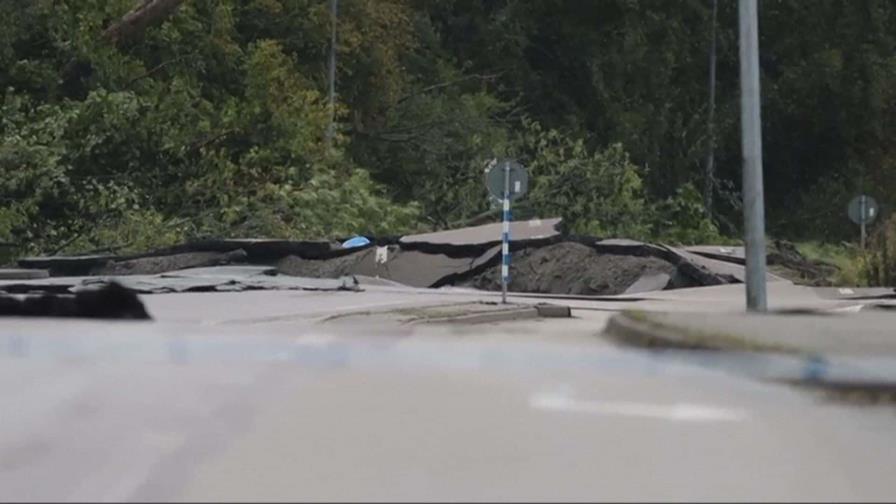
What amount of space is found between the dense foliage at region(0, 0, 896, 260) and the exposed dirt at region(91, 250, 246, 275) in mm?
3083

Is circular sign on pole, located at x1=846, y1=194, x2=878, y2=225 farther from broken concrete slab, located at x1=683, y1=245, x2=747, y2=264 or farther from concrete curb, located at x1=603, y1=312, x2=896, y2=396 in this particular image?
concrete curb, located at x1=603, y1=312, x2=896, y2=396

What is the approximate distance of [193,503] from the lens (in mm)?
3422

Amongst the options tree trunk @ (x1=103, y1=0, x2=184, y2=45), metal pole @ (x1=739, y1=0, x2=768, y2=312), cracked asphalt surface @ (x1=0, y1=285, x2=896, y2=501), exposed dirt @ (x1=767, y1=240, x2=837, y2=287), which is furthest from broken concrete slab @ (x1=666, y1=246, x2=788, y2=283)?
cracked asphalt surface @ (x1=0, y1=285, x2=896, y2=501)

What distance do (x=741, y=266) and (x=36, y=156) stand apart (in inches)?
436

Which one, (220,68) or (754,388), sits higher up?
(220,68)

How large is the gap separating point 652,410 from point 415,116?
88.8 ft

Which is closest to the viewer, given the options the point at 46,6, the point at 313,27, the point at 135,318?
the point at 135,318

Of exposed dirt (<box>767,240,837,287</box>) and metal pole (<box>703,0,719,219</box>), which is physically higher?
metal pole (<box>703,0,719,219</box>)

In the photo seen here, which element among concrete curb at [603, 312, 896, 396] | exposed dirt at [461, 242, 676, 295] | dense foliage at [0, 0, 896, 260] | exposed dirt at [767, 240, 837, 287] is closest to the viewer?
concrete curb at [603, 312, 896, 396]

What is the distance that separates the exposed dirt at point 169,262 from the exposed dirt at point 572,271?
3.16m

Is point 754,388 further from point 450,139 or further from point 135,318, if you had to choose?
point 450,139

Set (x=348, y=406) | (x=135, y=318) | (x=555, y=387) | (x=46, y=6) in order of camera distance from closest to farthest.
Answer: (x=555, y=387)
(x=348, y=406)
(x=135, y=318)
(x=46, y=6)

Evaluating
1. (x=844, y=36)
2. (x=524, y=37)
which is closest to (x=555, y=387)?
(x=524, y=37)

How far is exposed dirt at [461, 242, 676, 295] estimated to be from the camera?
16.5 m
